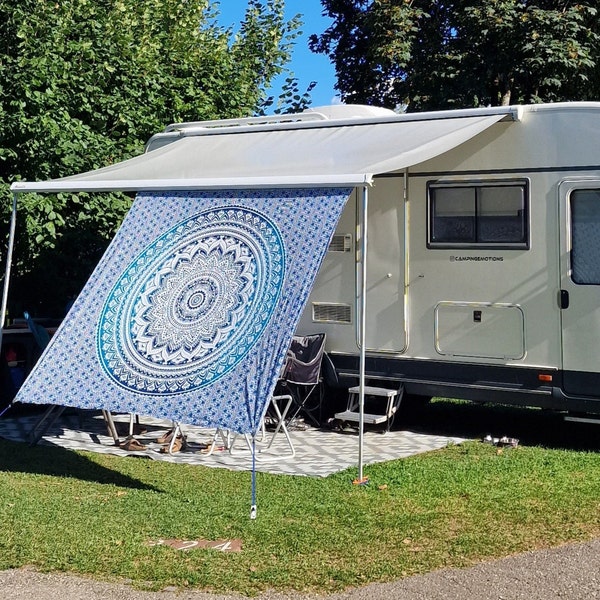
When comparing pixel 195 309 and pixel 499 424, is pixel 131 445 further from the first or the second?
pixel 499 424

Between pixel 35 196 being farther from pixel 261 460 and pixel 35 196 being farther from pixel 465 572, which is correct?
pixel 465 572

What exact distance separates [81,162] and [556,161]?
4732mm

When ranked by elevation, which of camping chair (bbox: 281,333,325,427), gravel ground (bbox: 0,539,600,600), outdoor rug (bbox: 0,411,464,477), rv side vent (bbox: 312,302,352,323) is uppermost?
rv side vent (bbox: 312,302,352,323)

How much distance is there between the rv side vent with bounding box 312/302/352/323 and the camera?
31.3 feet

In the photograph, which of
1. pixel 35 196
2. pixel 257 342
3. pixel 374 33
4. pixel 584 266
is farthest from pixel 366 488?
pixel 374 33

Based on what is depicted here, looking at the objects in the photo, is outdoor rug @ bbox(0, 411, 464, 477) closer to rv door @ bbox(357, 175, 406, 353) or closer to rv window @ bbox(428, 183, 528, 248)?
rv door @ bbox(357, 175, 406, 353)

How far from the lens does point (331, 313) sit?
9656 millimetres

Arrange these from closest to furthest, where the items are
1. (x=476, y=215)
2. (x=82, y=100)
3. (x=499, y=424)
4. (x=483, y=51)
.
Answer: (x=476, y=215) → (x=499, y=424) → (x=82, y=100) → (x=483, y=51)

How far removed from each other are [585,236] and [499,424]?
2339 mm

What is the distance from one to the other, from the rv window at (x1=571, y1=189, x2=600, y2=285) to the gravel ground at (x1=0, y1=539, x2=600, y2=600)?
341 cm

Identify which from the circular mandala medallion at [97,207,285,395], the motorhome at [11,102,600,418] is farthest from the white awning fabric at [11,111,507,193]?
the circular mandala medallion at [97,207,285,395]

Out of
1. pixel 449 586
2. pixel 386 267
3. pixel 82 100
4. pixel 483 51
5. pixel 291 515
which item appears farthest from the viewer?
pixel 483 51

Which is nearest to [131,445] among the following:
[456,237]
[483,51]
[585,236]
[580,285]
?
[456,237]

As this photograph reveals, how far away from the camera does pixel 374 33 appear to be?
717 inches
